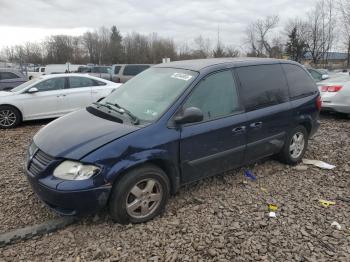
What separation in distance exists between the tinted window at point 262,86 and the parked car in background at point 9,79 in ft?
37.2

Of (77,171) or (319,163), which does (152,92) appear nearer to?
(77,171)

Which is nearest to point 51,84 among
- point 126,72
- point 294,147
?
point 294,147

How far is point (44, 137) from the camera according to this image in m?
3.63

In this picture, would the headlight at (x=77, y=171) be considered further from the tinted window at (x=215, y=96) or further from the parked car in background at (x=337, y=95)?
the parked car in background at (x=337, y=95)

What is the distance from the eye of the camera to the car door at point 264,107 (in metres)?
4.34

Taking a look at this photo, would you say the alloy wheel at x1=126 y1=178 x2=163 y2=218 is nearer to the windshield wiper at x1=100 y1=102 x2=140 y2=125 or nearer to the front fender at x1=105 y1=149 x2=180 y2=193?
the front fender at x1=105 y1=149 x2=180 y2=193

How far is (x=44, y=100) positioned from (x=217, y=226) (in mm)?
6941

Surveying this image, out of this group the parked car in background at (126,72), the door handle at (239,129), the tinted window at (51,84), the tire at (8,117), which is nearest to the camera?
the door handle at (239,129)

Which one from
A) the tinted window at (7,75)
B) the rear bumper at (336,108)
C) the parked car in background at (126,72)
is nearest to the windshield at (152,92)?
the rear bumper at (336,108)

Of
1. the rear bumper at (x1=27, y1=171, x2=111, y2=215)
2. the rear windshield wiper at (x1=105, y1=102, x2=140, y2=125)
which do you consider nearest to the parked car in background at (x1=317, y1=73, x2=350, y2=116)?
the rear windshield wiper at (x1=105, y1=102, x2=140, y2=125)

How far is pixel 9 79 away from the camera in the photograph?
1288 centimetres

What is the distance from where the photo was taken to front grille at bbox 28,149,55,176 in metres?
3.24

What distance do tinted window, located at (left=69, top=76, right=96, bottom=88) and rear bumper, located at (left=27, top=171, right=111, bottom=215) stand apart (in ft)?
21.4

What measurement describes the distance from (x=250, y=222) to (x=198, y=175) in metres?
0.83
